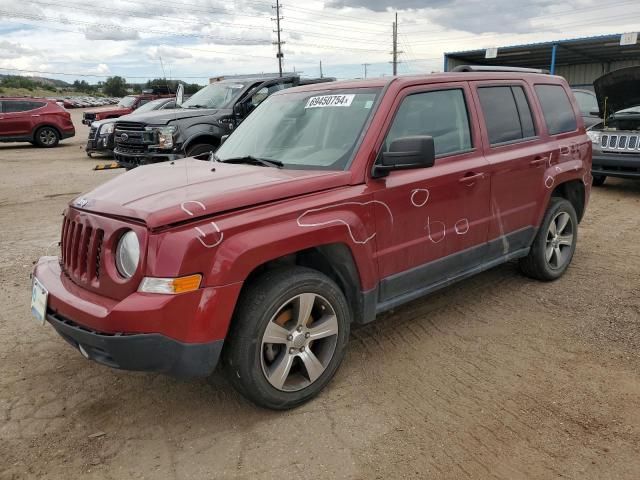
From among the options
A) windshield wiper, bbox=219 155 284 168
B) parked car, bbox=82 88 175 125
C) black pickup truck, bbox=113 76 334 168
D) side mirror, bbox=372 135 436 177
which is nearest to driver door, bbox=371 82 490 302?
side mirror, bbox=372 135 436 177

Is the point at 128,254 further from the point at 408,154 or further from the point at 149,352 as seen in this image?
the point at 408,154

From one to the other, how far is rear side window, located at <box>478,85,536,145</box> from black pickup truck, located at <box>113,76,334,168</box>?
4854 millimetres

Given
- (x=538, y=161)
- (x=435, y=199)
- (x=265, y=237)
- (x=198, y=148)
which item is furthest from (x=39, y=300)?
(x=198, y=148)

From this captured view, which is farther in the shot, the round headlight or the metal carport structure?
the metal carport structure

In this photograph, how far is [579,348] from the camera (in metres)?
3.66

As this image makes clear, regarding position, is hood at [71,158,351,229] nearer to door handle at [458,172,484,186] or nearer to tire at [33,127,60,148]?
door handle at [458,172,484,186]

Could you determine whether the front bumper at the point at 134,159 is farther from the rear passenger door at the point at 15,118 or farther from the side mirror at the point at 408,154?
the rear passenger door at the point at 15,118

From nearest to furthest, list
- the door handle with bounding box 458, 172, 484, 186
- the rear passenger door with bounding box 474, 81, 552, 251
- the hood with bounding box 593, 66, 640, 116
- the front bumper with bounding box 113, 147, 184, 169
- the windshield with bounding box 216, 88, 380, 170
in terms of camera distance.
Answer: the windshield with bounding box 216, 88, 380, 170
the door handle with bounding box 458, 172, 484, 186
the rear passenger door with bounding box 474, 81, 552, 251
the hood with bounding box 593, 66, 640, 116
the front bumper with bounding box 113, 147, 184, 169

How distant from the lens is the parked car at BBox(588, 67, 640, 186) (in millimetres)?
8180

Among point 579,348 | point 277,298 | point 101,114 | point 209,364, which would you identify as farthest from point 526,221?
point 101,114

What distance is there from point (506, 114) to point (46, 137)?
747 inches

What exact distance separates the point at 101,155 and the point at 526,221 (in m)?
15.1

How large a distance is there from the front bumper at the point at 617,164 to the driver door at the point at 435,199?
18.9 feet

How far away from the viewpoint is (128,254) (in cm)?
262
